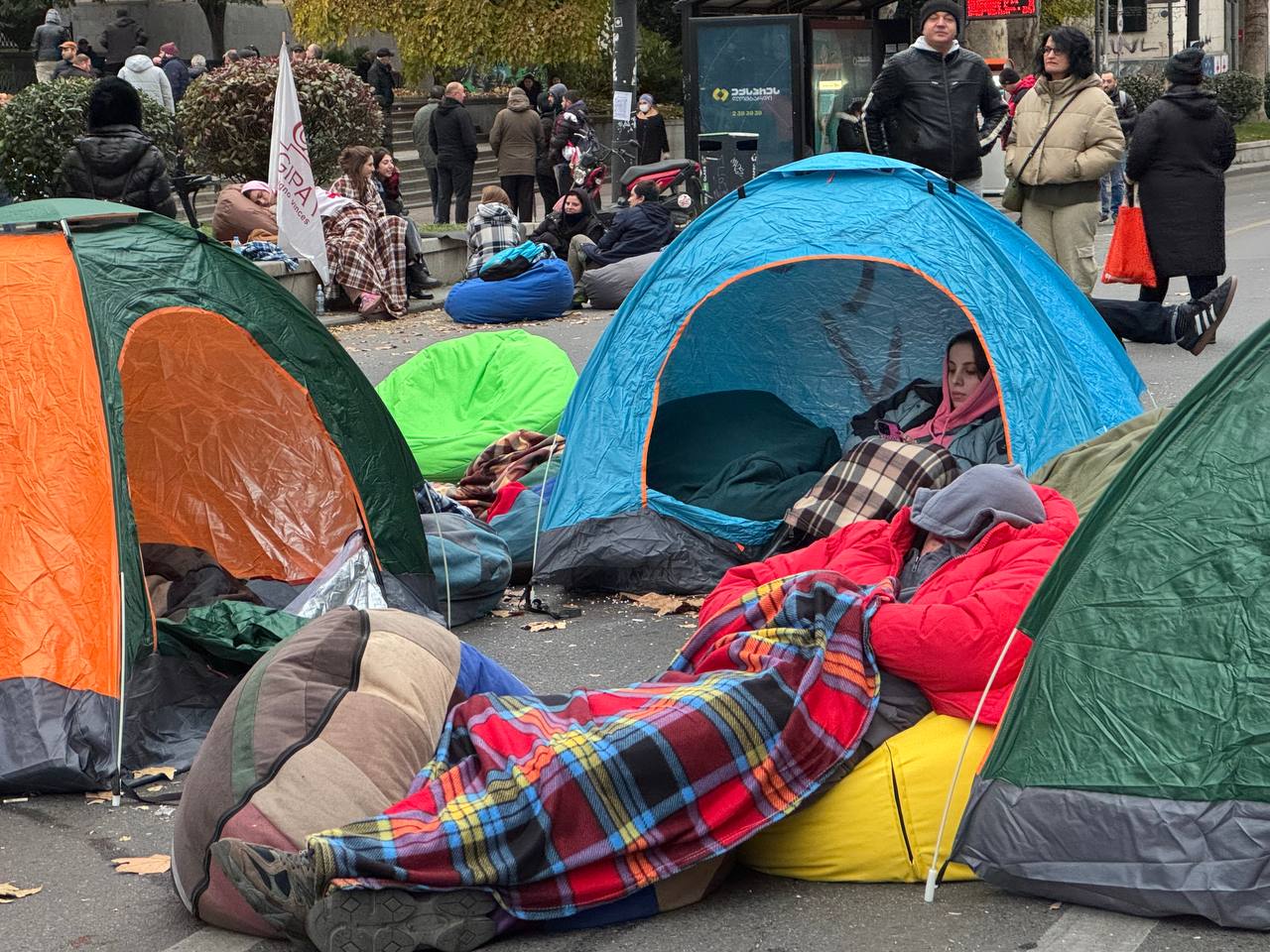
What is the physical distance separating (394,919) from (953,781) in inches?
50.6

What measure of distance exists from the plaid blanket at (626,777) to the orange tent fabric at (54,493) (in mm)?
1410

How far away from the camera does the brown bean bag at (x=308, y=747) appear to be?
11.9 ft

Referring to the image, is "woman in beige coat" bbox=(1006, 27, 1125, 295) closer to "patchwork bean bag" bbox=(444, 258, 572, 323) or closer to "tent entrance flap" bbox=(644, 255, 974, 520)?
"tent entrance flap" bbox=(644, 255, 974, 520)

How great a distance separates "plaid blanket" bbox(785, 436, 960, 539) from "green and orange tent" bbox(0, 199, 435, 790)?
4.87 feet

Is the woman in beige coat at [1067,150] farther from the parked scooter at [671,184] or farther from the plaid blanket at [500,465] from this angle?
the parked scooter at [671,184]

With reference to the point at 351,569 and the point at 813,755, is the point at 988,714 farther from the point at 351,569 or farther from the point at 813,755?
the point at 351,569

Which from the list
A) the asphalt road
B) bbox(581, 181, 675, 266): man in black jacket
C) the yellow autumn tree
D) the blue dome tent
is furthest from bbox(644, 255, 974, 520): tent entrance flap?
the yellow autumn tree

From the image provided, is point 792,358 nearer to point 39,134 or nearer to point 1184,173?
point 1184,173

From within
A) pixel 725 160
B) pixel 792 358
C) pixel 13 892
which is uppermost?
pixel 725 160

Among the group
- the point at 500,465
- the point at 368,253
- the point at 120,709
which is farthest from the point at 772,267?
the point at 368,253

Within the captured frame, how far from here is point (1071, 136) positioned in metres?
9.21

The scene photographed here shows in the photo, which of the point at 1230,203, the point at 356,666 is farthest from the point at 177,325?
the point at 1230,203

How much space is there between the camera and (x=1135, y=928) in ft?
11.3

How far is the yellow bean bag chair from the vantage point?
3775 mm
